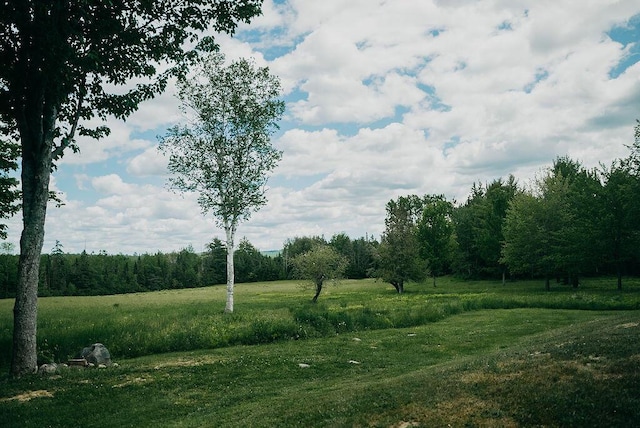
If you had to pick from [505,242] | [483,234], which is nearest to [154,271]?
[483,234]

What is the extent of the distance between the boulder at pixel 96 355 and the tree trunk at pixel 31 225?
7.10 feet

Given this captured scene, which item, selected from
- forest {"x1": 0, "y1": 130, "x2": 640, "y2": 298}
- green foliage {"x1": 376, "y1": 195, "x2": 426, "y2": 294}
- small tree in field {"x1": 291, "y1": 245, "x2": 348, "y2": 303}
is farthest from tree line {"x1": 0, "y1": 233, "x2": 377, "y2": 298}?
small tree in field {"x1": 291, "y1": 245, "x2": 348, "y2": 303}

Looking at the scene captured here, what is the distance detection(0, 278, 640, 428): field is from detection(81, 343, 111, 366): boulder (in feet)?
4.37

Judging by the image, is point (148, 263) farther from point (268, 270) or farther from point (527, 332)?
point (527, 332)

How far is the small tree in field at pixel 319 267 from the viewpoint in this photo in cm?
5222

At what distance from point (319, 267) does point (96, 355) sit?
35.1 metres

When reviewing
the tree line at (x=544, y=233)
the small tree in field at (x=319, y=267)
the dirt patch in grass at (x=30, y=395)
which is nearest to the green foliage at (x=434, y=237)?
the tree line at (x=544, y=233)

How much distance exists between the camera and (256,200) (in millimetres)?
35688

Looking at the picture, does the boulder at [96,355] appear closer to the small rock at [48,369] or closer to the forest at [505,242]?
the small rock at [48,369]

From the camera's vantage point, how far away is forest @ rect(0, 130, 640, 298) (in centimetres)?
5016

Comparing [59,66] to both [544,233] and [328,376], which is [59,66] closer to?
[328,376]

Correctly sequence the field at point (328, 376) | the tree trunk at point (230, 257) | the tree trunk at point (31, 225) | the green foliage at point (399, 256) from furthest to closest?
the green foliage at point (399, 256), the tree trunk at point (230, 257), the tree trunk at point (31, 225), the field at point (328, 376)

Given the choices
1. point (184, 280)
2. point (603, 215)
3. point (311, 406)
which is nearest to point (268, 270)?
point (184, 280)

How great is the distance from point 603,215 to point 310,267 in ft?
115
